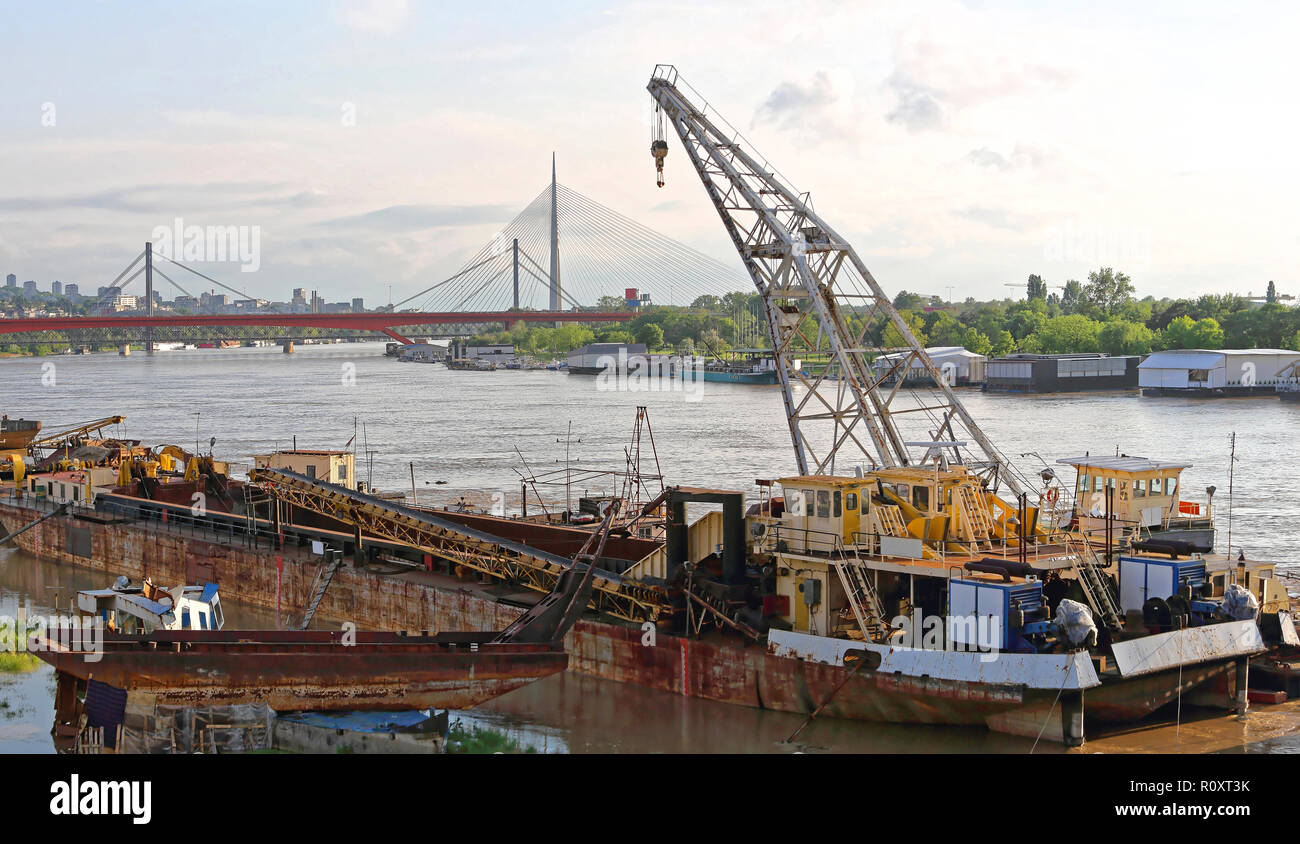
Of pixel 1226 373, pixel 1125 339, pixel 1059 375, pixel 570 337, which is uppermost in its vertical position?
pixel 570 337

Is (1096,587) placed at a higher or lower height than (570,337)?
lower

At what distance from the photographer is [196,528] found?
2912 cm

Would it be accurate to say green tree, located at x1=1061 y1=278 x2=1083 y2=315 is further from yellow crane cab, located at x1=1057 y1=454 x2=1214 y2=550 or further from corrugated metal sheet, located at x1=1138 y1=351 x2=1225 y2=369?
yellow crane cab, located at x1=1057 y1=454 x2=1214 y2=550

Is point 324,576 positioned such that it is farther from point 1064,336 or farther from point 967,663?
point 1064,336

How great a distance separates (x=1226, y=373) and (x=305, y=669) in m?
74.7

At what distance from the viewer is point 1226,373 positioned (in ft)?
257

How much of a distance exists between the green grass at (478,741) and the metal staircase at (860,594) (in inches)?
193

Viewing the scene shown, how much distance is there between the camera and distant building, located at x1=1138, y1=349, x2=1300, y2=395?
78188 millimetres

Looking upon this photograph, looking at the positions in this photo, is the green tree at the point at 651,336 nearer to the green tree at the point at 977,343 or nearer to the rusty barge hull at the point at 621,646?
the green tree at the point at 977,343

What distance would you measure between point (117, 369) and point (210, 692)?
136 m

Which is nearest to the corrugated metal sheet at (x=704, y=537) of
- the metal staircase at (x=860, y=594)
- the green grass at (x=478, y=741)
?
the metal staircase at (x=860, y=594)

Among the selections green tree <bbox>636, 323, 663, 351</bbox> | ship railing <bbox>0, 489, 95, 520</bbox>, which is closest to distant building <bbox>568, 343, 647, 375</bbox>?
green tree <bbox>636, 323, 663, 351</bbox>

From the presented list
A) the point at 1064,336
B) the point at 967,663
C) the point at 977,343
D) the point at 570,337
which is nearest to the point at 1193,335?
the point at 1064,336
